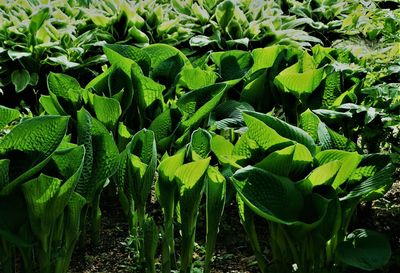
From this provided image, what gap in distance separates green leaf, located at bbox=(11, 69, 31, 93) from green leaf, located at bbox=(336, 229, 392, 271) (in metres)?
2.54

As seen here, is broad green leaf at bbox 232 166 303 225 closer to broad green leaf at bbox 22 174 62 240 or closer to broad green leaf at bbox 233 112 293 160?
broad green leaf at bbox 233 112 293 160

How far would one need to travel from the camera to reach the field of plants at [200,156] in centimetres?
255

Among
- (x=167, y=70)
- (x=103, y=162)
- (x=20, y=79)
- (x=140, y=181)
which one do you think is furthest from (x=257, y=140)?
(x=20, y=79)

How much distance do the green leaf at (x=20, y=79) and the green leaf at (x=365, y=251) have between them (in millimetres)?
2542

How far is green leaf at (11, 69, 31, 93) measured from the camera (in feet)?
14.2

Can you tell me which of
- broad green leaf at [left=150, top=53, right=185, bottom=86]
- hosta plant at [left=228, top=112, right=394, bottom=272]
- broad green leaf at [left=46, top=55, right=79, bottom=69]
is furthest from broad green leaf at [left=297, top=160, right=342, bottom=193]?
broad green leaf at [left=46, top=55, right=79, bottom=69]

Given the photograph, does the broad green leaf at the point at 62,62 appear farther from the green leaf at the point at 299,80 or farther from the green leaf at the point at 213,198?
the green leaf at the point at 213,198

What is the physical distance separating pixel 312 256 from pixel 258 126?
0.60m

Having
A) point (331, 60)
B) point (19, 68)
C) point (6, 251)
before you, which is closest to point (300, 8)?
point (331, 60)

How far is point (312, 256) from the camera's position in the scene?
107 inches

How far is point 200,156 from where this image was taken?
2.85 m

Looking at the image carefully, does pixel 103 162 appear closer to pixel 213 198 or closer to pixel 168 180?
pixel 168 180

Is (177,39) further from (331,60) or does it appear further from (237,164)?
(237,164)

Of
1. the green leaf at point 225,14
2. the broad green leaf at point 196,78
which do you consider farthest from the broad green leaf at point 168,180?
the green leaf at point 225,14
